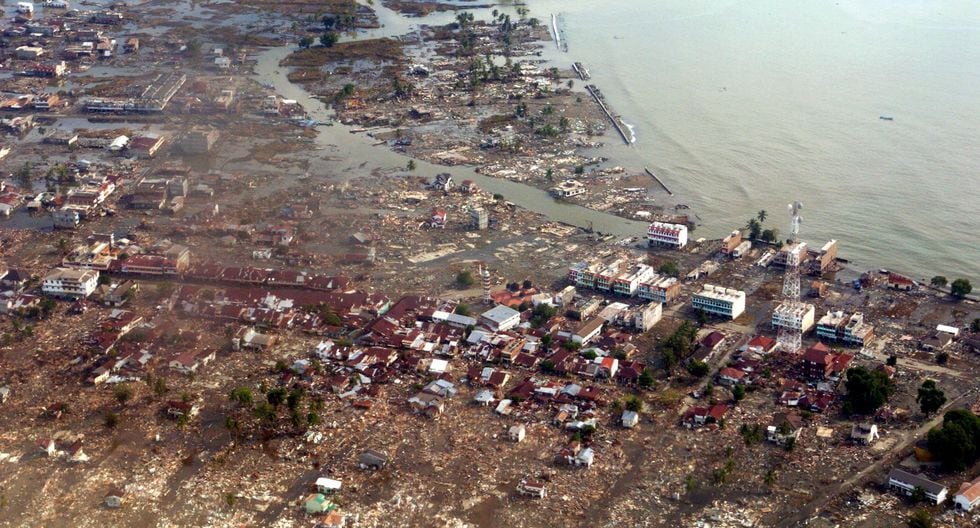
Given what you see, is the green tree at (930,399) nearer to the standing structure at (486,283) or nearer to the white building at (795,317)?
the white building at (795,317)

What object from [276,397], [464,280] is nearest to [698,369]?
[464,280]

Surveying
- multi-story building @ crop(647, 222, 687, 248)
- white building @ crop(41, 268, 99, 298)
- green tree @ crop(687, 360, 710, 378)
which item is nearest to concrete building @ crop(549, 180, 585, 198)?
multi-story building @ crop(647, 222, 687, 248)

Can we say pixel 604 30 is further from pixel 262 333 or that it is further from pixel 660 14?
pixel 262 333

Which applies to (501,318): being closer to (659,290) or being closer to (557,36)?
(659,290)

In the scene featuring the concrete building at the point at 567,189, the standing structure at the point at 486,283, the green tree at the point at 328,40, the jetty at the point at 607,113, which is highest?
the green tree at the point at 328,40

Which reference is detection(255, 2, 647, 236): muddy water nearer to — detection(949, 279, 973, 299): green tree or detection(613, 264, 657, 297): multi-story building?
detection(613, 264, 657, 297): multi-story building

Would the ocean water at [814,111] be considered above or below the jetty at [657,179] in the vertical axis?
above

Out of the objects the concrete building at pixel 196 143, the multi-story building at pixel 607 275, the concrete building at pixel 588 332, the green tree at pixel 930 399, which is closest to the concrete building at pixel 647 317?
the concrete building at pixel 588 332
